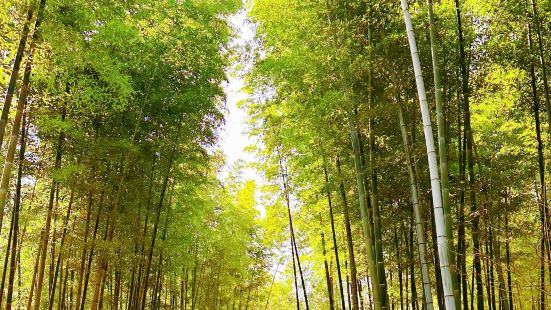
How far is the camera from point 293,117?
6379 millimetres

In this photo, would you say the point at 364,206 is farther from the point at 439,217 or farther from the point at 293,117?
the point at 293,117

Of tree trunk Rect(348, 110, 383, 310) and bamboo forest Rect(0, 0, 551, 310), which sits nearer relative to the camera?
bamboo forest Rect(0, 0, 551, 310)

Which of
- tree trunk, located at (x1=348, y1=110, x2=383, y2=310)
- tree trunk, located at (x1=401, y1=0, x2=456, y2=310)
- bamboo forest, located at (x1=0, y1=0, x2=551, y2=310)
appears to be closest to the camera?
tree trunk, located at (x1=401, y1=0, x2=456, y2=310)

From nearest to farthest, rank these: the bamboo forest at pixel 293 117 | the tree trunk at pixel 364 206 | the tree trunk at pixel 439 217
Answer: the tree trunk at pixel 439 217 < the bamboo forest at pixel 293 117 < the tree trunk at pixel 364 206

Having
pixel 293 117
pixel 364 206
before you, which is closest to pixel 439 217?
pixel 364 206

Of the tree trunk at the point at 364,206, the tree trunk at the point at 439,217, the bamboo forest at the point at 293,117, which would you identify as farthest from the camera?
the tree trunk at the point at 364,206

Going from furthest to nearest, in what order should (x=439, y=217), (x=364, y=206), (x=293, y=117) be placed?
1. (x=293, y=117)
2. (x=364, y=206)
3. (x=439, y=217)

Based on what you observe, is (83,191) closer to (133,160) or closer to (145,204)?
(133,160)

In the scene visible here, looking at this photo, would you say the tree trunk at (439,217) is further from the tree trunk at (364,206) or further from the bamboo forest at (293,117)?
the tree trunk at (364,206)

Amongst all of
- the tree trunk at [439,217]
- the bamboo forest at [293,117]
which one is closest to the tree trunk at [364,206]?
the bamboo forest at [293,117]

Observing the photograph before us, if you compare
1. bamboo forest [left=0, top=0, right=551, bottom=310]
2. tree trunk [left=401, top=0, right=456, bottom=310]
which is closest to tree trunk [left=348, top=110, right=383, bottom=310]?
bamboo forest [left=0, top=0, right=551, bottom=310]

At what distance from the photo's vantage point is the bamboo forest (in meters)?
3.95

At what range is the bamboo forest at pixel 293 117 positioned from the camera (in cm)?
395

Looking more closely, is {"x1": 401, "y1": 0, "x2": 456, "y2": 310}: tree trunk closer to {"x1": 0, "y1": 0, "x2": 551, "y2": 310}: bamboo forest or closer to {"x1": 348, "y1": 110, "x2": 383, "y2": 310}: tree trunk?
{"x1": 0, "y1": 0, "x2": 551, "y2": 310}: bamboo forest
